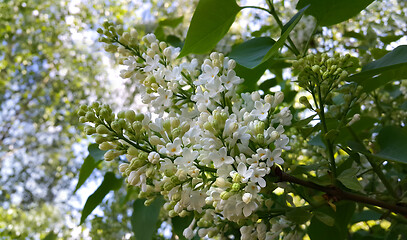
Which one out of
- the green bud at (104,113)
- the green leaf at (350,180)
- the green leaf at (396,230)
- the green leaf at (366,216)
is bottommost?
the green leaf at (396,230)

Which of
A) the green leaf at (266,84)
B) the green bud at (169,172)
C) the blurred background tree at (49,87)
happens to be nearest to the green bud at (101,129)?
the green bud at (169,172)

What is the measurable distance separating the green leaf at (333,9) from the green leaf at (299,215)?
0.35 m

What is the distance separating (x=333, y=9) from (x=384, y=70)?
0.16 m

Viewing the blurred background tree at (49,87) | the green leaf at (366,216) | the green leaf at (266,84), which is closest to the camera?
the green leaf at (366,216)

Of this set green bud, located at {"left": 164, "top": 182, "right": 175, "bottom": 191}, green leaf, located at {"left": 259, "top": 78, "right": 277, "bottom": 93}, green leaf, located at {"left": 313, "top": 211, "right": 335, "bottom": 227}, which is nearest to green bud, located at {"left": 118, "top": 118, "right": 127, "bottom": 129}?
green bud, located at {"left": 164, "top": 182, "right": 175, "bottom": 191}

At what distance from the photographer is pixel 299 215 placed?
566mm

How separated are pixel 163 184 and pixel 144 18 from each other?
9.33ft

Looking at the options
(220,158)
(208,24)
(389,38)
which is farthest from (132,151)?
(389,38)

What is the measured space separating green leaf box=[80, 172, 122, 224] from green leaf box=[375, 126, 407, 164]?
533 millimetres

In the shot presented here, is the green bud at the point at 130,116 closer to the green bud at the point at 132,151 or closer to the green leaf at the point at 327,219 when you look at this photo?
the green bud at the point at 132,151

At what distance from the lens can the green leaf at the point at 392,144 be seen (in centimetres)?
57

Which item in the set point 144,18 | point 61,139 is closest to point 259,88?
point 144,18

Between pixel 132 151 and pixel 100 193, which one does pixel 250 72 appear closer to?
Answer: pixel 132 151

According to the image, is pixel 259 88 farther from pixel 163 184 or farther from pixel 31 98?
pixel 31 98
